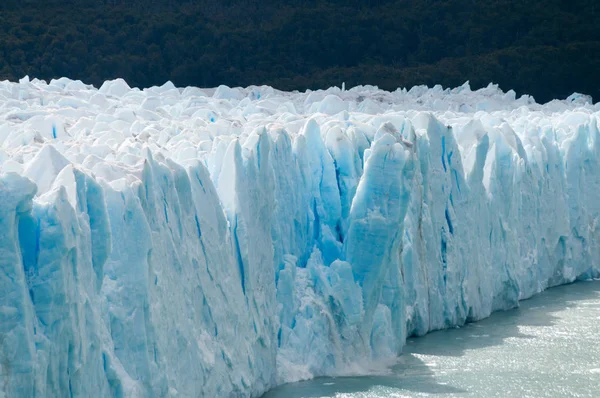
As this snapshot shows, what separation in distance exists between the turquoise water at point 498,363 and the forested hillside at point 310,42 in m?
15.6

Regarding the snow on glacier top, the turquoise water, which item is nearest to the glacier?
the snow on glacier top

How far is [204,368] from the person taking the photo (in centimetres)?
843

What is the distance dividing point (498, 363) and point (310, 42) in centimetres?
2053

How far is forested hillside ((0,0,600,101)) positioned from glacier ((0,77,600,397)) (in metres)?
10.4

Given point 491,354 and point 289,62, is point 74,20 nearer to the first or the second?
point 289,62

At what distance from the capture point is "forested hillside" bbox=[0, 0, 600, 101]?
26922 millimetres

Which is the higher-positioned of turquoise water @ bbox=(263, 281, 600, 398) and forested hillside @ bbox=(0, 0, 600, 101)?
forested hillside @ bbox=(0, 0, 600, 101)

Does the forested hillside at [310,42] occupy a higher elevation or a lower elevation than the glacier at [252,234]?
higher

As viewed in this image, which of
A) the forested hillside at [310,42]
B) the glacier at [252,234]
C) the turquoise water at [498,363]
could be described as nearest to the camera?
the glacier at [252,234]

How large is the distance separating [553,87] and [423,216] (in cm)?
1855

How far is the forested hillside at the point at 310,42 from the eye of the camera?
26922 mm

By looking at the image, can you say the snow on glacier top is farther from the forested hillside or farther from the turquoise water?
the forested hillside

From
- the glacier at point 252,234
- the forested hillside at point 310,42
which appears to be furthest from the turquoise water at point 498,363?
the forested hillside at point 310,42

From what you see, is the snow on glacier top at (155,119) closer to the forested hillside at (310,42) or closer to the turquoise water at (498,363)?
the turquoise water at (498,363)
